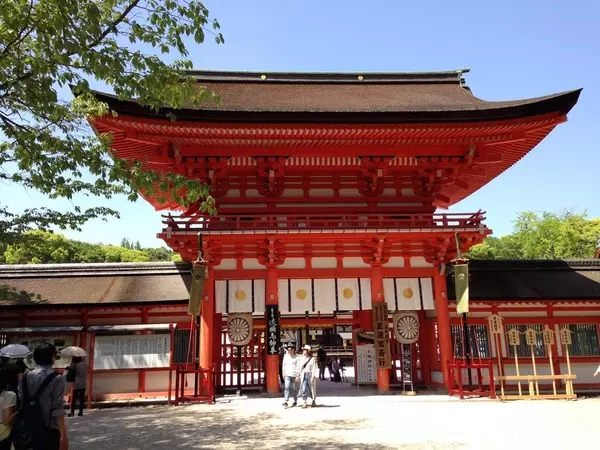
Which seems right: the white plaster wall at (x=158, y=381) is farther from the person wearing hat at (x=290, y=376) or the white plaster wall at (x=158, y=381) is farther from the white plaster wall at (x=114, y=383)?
the person wearing hat at (x=290, y=376)

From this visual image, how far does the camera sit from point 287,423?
943 cm

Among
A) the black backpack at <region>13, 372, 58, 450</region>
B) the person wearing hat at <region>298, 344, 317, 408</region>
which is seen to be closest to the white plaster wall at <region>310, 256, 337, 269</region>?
the person wearing hat at <region>298, 344, 317, 408</region>

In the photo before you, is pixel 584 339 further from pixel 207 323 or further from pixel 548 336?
pixel 207 323

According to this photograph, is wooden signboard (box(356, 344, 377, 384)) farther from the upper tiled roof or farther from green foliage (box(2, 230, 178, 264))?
green foliage (box(2, 230, 178, 264))

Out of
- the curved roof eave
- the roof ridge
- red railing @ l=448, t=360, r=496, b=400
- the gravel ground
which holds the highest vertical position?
the roof ridge

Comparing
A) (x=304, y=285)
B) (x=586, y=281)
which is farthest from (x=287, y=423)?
(x=586, y=281)

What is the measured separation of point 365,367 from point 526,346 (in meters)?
5.15

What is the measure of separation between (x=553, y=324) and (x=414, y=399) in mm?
5748

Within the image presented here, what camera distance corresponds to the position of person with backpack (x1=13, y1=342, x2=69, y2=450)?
4570mm

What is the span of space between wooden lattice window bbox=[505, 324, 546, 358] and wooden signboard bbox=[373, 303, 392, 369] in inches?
159

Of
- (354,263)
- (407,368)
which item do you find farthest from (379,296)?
(407,368)

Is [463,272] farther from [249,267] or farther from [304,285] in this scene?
[249,267]

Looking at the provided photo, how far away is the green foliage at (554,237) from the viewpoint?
44250 mm

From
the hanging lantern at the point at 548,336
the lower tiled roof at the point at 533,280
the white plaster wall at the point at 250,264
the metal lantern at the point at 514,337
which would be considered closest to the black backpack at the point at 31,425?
the white plaster wall at the point at 250,264
